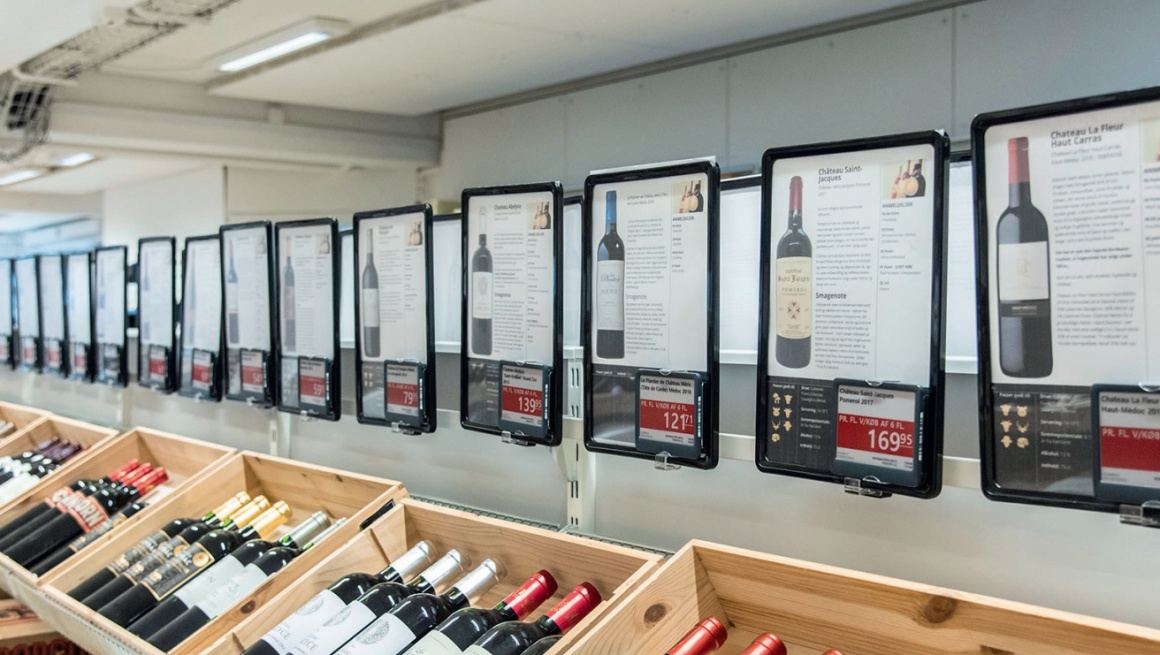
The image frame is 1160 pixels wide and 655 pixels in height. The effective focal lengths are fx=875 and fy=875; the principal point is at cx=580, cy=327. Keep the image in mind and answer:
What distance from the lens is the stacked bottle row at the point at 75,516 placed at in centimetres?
224

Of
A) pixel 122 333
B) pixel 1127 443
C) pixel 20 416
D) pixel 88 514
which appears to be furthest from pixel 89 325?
pixel 1127 443

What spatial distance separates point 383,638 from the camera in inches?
52.6

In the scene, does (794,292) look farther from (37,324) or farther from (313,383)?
(37,324)

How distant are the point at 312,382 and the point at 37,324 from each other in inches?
87.1

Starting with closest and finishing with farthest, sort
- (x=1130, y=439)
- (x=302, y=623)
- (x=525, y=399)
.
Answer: (x=1130, y=439), (x=302, y=623), (x=525, y=399)

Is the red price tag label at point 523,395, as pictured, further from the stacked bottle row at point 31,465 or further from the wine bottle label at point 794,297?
the stacked bottle row at point 31,465

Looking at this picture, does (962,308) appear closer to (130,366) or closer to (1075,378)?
(1075,378)

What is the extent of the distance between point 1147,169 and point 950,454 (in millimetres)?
505

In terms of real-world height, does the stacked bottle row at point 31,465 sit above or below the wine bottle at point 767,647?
below

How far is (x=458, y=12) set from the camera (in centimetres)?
360

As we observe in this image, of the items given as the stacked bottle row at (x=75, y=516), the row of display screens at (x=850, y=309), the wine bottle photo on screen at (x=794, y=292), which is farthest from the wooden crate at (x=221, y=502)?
the wine bottle photo on screen at (x=794, y=292)

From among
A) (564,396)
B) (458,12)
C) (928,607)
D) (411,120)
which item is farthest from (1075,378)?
(411,120)

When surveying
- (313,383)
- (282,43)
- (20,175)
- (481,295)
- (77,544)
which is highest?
(282,43)

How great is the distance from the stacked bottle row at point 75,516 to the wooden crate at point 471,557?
0.86 m
